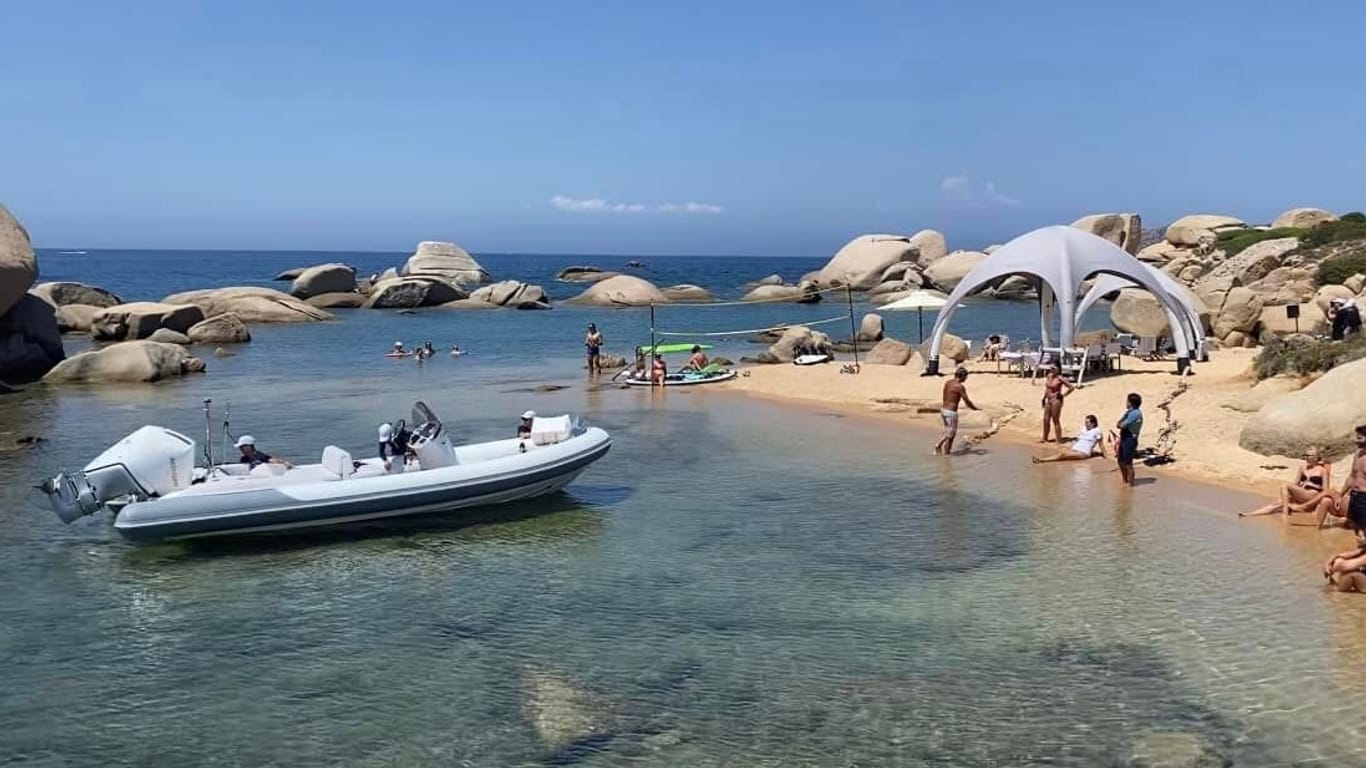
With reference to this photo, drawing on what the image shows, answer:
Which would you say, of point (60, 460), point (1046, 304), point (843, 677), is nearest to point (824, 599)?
point (843, 677)

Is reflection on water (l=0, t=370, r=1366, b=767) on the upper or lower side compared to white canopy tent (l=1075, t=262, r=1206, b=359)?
lower

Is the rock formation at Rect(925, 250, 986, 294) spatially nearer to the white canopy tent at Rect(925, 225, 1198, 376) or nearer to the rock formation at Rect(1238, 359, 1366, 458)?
the white canopy tent at Rect(925, 225, 1198, 376)

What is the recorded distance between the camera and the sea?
26.4 ft

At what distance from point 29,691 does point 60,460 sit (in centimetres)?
1069

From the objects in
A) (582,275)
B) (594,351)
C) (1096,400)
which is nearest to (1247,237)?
(594,351)

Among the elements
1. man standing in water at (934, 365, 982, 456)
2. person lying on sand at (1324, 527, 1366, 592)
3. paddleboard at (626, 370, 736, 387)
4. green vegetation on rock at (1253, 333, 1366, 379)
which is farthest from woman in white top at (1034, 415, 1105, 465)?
paddleboard at (626, 370, 736, 387)

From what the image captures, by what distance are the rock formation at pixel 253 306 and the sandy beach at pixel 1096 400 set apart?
94.0ft

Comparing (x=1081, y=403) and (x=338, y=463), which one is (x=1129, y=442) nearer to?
(x=1081, y=403)

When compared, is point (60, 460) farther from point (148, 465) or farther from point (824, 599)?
point (824, 599)

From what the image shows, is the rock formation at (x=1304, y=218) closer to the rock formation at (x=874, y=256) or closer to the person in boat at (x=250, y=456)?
the rock formation at (x=874, y=256)

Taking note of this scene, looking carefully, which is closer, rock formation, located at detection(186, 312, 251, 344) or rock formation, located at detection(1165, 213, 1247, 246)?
rock formation, located at detection(186, 312, 251, 344)

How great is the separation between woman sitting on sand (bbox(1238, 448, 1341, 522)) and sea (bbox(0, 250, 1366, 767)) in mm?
593

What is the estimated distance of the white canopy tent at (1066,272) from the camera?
23.7m

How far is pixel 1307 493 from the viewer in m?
13.5
